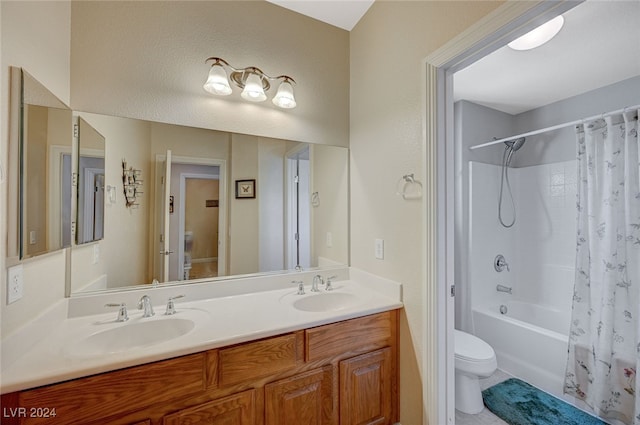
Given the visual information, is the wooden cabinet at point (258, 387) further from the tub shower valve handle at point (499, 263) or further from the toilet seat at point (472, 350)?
the tub shower valve handle at point (499, 263)

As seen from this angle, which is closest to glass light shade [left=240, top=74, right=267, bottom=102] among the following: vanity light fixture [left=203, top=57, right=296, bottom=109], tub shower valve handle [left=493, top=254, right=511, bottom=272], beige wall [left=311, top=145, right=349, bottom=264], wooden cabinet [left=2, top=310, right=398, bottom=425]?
vanity light fixture [left=203, top=57, right=296, bottom=109]

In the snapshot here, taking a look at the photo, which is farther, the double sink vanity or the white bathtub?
the white bathtub

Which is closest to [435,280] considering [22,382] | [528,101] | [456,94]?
[22,382]

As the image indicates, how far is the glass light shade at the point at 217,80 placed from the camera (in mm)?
1484

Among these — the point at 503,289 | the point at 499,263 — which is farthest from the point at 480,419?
the point at 499,263

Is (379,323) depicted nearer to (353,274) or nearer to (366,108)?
(353,274)

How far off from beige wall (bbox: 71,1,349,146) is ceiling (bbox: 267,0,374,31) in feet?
0.15

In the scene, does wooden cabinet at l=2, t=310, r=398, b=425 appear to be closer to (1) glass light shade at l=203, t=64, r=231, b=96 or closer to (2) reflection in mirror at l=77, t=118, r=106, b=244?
(2) reflection in mirror at l=77, t=118, r=106, b=244

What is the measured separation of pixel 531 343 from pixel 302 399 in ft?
6.36

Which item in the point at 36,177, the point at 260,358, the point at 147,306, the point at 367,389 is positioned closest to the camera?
the point at 36,177

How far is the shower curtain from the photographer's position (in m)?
1.70

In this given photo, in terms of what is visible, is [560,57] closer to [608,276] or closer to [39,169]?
[608,276]

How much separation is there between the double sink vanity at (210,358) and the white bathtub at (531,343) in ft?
4.37

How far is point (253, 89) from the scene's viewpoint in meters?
1.60
